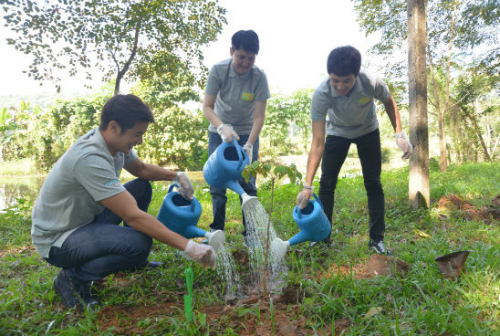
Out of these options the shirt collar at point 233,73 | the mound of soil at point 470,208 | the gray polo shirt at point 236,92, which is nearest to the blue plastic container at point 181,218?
the gray polo shirt at point 236,92

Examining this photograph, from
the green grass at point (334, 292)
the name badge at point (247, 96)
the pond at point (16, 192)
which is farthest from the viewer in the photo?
the pond at point (16, 192)

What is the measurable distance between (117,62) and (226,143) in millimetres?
3988

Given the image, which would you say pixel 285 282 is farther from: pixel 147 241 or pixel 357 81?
pixel 357 81

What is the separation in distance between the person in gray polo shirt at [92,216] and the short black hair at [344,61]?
1107 millimetres

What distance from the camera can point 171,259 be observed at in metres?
2.31

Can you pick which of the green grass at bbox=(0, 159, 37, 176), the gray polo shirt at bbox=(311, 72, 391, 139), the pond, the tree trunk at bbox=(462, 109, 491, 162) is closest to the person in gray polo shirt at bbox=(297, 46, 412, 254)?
the gray polo shirt at bbox=(311, 72, 391, 139)

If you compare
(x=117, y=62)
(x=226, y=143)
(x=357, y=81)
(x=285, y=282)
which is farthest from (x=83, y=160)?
(x=117, y=62)

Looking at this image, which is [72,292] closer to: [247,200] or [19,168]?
[247,200]

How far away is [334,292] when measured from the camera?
1632 millimetres

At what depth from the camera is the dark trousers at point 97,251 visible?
5.27ft

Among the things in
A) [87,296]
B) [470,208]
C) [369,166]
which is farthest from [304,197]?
[470,208]

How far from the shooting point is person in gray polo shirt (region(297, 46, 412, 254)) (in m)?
2.09

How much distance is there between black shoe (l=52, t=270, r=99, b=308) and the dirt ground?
17 cm

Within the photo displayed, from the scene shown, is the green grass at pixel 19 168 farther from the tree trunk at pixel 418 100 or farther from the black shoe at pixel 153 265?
the tree trunk at pixel 418 100
